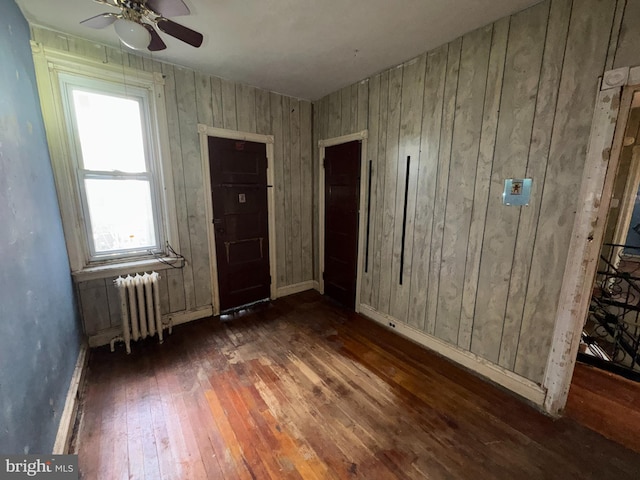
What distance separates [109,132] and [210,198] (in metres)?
1.05


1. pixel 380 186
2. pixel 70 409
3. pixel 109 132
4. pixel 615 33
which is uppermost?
pixel 615 33

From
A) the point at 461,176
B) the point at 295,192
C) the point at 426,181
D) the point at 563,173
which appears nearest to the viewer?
the point at 563,173

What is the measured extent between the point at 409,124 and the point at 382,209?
0.87 metres

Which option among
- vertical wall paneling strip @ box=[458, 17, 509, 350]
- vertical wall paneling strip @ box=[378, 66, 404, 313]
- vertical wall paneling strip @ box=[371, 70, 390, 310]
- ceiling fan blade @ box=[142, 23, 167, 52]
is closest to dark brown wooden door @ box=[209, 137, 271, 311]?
ceiling fan blade @ box=[142, 23, 167, 52]

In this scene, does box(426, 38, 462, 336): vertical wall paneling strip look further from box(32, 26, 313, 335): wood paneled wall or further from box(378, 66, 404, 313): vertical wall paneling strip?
Answer: box(32, 26, 313, 335): wood paneled wall

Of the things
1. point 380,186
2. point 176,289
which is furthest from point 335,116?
point 176,289

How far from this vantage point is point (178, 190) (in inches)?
109

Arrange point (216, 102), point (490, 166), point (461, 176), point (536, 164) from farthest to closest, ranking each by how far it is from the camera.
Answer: point (216, 102) → point (461, 176) → point (490, 166) → point (536, 164)

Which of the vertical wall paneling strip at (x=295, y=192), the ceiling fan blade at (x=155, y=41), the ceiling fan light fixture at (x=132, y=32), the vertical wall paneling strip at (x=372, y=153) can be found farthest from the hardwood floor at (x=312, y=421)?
the ceiling fan blade at (x=155, y=41)

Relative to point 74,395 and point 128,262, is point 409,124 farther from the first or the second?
point 74,395

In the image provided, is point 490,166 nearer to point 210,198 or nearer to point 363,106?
point 363,106

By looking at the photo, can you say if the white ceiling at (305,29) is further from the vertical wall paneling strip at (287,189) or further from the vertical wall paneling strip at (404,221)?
the vertical wall paneling strip at (404,221)

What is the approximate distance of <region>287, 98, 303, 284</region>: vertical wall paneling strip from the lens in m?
3.47

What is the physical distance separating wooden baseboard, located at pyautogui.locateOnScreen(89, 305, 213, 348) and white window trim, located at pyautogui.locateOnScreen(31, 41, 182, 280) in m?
0.59
